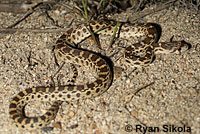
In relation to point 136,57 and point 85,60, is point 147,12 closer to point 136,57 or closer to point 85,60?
point 136,57

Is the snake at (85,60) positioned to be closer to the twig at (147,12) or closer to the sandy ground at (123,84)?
the sandy ground at (123,84)

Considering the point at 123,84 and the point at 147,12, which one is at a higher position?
the point at 147,12

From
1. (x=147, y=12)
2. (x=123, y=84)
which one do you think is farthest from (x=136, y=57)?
(x=147, y=12)

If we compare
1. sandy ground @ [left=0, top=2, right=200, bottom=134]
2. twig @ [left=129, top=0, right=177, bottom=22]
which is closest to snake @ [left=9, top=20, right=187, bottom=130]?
sandy ground @ [left=0, top=2, right=200, bottom=134]

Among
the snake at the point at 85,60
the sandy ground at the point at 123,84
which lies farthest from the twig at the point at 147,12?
the snake at the point at 85,60

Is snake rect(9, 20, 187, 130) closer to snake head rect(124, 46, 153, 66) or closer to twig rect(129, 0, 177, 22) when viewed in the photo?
snake head rect(124, 46, 153, 66)

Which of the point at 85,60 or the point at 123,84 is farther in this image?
the point at 85,60
